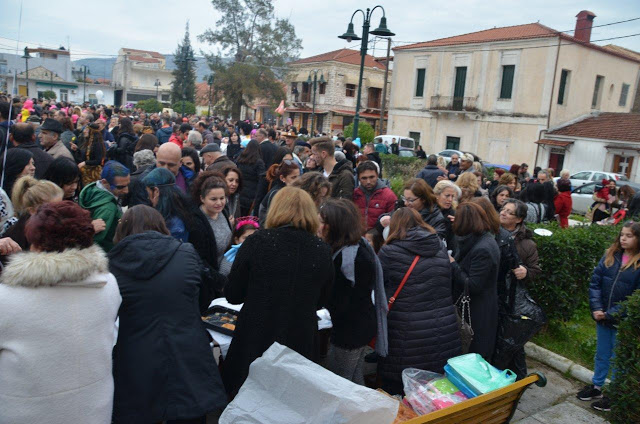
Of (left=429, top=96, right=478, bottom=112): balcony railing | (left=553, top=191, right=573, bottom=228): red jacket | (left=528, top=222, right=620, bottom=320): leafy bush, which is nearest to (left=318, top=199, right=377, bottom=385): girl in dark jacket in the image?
(left=528, top=222, right=620, bottom=320): leafy bush

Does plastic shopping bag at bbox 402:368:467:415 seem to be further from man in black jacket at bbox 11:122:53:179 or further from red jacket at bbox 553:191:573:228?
red jacket at bbox 553:191:573:228

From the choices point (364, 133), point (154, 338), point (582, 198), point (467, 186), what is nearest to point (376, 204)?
point (467, 186)

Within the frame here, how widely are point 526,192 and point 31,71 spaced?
71.0 m

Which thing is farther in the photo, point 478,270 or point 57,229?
point 478,270

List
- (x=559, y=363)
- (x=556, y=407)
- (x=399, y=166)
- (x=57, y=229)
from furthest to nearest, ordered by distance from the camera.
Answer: (x=399, y=166) → (x=559, y=363) → (x=556, y=407) → (x=57, y=229)

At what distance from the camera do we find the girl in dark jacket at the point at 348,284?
3295 mm

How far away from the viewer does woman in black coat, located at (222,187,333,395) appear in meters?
2.89

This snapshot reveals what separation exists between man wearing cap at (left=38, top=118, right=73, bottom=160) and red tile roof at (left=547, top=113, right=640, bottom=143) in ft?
90.5

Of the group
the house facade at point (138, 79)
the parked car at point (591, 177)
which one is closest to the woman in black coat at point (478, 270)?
the parked car at point (591, 177)

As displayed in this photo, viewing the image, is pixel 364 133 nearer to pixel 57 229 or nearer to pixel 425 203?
pixel 425 203

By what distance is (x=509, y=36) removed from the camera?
1212 inches

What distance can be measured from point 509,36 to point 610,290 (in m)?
30.2

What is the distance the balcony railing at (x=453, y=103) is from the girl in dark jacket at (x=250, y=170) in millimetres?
28040

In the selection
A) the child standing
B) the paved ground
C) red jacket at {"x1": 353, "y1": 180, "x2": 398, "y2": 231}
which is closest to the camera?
the paved ground
